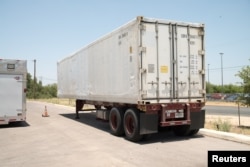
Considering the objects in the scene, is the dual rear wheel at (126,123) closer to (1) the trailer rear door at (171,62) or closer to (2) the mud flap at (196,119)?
(1) the trailer rear door at (171,62)

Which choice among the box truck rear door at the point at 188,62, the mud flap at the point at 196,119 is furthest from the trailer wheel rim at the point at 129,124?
the mud flap at the point at 196,119

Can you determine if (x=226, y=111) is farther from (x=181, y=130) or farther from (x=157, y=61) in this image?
(x=157, y=61)

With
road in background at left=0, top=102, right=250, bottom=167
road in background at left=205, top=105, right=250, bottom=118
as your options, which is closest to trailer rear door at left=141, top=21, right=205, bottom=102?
road in background at left=0, top=102, right=250, bottom=167

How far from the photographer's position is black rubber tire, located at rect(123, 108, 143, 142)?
31.0 ft

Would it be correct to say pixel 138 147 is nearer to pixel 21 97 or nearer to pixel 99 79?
pixel 99 79

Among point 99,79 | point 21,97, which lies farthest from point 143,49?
point 21,97

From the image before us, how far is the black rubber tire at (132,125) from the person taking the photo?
946 cm

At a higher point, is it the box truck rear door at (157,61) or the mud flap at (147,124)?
the box truck rear door at (157,61)

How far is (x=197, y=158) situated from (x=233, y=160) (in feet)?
4.89

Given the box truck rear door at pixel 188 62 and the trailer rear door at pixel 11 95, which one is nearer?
the box truck rear door at pixel 188 62

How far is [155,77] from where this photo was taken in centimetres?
973

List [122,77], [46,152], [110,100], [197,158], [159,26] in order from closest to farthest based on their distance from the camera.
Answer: [197,158] → [46,152] → [159,26] → [122,77] → [110,100]

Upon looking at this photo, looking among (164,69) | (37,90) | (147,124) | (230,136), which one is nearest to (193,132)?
(230,136)

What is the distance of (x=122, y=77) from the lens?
10570 millimetres
